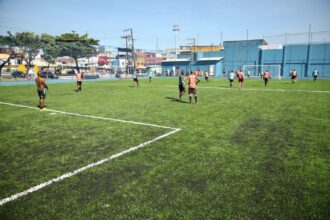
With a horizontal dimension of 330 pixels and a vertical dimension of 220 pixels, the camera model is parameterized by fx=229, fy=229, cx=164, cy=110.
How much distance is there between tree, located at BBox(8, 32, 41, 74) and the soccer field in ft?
176

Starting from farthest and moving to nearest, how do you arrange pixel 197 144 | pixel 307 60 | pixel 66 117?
pixel 307 60, pixel 66 117, pixel 197 144

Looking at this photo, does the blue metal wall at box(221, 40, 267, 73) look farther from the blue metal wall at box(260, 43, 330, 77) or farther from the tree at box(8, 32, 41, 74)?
the tree at box(8, 32, 41, 74)

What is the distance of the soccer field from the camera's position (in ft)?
12.0

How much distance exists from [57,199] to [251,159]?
14.0 ft

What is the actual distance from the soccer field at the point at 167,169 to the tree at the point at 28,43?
53.6 m

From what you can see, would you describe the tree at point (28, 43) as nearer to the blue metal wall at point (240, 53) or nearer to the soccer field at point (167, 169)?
the blue metal wall at point (240, 53)

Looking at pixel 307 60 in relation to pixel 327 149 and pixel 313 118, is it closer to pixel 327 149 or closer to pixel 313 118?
pixel 313 118

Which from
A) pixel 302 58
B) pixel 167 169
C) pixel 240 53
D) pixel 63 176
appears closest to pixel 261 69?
pixel 240 53

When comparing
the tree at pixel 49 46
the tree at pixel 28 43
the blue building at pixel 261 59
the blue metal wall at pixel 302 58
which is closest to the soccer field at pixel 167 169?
the blue building at pixel 261 59

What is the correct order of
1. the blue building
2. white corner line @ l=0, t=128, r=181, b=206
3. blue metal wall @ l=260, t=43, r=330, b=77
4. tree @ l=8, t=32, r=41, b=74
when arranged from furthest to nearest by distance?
tree @ l=8, t=32, r=41, b=74
the blue building
blue metal wall @ l=260, t=43, r=330, b=77
white corner line @ l=0, t=128, r=181, b=206

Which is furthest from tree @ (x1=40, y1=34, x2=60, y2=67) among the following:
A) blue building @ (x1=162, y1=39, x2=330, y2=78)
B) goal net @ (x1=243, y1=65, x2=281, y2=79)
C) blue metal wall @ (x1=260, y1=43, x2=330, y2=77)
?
blue metal wall @ (x1=260, y1=43, x2=330, y2=77)

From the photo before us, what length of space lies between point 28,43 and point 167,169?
60884 millimetres

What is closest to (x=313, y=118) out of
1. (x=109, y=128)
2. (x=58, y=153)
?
(x=109, y=128)

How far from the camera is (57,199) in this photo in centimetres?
396
